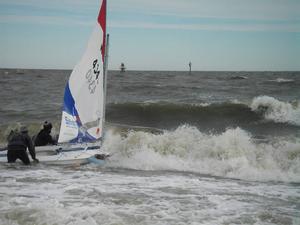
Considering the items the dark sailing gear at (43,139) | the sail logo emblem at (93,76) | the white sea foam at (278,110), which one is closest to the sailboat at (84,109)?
the sail logo emblem at (93,76)

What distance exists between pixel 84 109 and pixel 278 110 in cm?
1406

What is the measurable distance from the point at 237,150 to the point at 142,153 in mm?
2845

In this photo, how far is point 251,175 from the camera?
11023 mm

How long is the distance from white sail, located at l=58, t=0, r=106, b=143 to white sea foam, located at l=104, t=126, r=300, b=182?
60.0 inches

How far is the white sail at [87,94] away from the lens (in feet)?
35.8

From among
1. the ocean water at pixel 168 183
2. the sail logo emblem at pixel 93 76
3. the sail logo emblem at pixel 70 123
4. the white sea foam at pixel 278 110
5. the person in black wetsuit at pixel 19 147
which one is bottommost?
the ocean water at pixel 168 183

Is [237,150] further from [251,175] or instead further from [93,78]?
[93,78]

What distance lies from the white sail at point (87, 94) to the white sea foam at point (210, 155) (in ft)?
5.00

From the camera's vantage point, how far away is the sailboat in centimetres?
1093

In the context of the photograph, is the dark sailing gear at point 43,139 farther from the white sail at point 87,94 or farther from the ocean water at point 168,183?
the ocean water at point 168,183

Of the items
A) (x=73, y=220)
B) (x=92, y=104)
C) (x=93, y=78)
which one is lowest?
(x=73, y=220)

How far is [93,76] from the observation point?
1121 centimetres

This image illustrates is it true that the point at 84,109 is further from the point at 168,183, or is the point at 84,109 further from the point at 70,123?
the point at 168,183

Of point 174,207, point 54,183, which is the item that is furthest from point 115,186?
point 174,207
